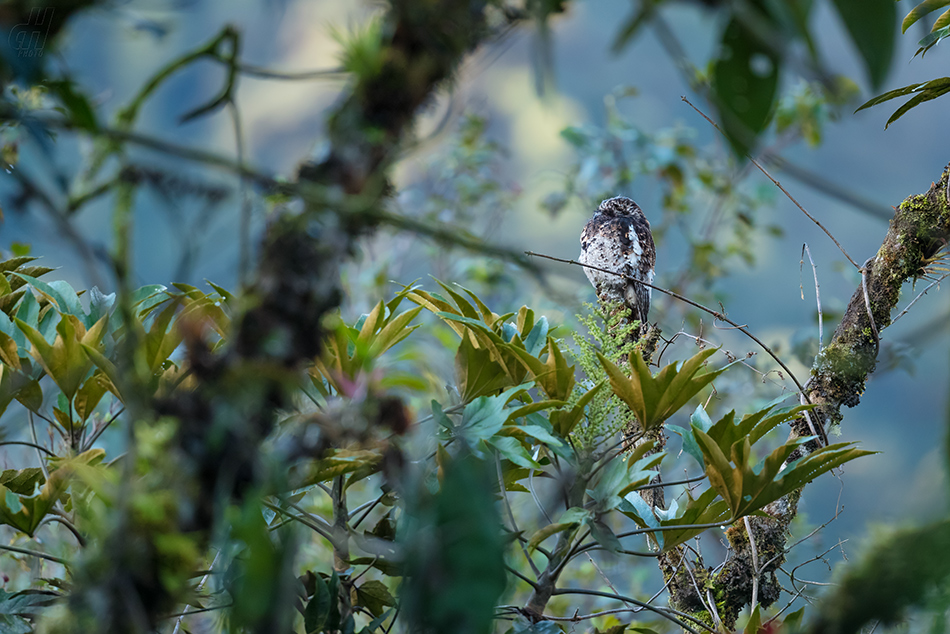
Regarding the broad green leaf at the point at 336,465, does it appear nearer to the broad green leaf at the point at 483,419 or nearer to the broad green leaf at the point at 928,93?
the broad green leaf at the point at 483,419

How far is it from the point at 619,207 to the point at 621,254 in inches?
10.7

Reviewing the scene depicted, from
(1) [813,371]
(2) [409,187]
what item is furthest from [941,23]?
(2) [409,187]

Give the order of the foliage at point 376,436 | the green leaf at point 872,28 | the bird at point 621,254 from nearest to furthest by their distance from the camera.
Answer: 1. the green leaf at point 872,28
2. the foliage at point 376,436
3. the bird at point 621,254

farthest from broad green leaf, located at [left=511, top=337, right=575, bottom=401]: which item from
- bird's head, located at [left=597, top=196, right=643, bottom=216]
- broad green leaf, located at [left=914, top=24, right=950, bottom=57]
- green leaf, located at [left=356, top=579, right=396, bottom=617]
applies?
bird's head, located at [left=597, top=196, right=643, bottom=216]

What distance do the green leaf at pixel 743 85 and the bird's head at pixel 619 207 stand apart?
1.98 metres

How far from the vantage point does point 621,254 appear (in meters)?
2.12

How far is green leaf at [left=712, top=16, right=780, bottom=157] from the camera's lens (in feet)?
1.07

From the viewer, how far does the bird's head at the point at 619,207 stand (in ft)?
7.52

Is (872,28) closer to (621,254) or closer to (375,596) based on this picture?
(375,596)

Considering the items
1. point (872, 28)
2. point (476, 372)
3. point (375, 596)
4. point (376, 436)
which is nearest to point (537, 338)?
point (476, 372)

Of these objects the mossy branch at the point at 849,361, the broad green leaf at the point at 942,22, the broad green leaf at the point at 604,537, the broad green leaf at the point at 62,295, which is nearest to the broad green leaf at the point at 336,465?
the broad green leaf at the point at 604,537

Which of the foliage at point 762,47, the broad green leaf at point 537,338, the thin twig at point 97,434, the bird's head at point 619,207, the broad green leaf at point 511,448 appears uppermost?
the bird's head at point 619,207

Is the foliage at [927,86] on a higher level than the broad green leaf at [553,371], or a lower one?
higher

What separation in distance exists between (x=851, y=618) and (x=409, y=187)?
4249 mm
